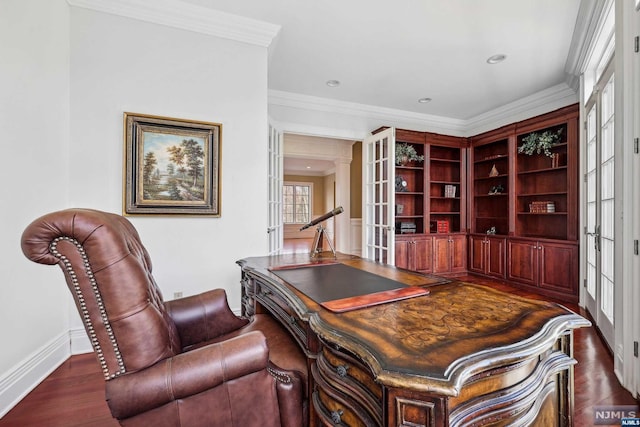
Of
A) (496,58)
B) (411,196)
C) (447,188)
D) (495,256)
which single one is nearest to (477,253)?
(495,256)

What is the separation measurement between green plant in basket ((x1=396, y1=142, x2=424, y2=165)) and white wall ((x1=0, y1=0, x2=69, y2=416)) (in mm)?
4205

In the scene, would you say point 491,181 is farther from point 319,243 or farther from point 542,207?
point 319,243

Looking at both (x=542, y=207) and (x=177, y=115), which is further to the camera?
(x=542, y=207)

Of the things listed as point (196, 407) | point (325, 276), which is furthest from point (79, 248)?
point (325, 276)

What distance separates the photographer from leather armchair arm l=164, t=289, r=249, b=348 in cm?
155

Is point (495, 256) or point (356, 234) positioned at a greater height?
point (356, 234)

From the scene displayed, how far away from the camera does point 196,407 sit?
3.40 ft

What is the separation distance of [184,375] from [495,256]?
4.93m

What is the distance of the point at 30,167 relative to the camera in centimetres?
191

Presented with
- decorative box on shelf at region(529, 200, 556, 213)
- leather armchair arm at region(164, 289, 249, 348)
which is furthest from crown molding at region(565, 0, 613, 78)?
leather armchair arm at region(164, 289, 249, 348)

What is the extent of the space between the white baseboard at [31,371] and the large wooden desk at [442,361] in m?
1.83

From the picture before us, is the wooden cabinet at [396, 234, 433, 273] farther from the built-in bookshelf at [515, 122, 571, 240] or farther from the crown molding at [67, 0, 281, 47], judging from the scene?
the crown molding at [67, 0, 281, 47]
